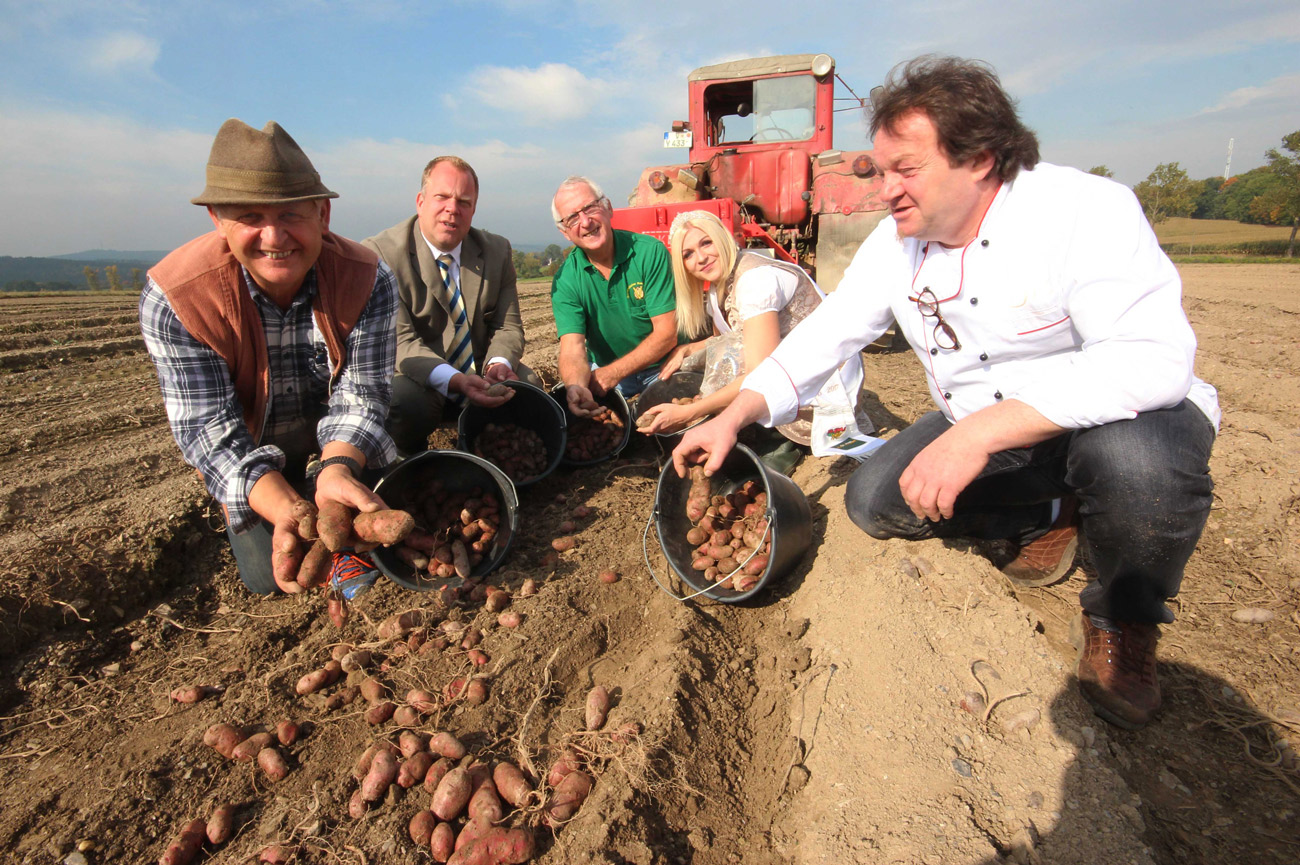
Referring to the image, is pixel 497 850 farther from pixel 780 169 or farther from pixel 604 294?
pixel 780 169

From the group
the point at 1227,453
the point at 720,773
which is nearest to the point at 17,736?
the point at 720,773

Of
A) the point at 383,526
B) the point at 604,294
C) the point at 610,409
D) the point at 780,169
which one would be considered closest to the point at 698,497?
the point at 383,526

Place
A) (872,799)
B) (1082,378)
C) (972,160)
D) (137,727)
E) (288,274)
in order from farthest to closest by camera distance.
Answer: (288,274)
(137,727)
(972,160)
(1082,378)
(872,799)

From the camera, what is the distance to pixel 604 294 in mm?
3693

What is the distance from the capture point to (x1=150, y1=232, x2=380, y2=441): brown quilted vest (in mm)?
2047

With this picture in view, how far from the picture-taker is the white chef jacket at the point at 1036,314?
1583 millimetres

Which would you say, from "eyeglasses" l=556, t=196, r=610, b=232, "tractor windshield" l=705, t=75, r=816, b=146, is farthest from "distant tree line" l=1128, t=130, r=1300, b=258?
"eyeglasses" l=556, t=196, r=610, b=232

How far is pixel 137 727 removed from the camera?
6.46 feet

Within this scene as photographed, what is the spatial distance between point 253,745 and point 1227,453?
13.2ft

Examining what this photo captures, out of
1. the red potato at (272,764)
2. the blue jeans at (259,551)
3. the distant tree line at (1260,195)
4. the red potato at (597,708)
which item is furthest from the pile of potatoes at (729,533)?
the distant tree line at (1260,195)

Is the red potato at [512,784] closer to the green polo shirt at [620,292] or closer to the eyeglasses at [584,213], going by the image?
the green polo shirt at [620,292]

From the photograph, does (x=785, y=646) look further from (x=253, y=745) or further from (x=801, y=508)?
(x=253, y=745)

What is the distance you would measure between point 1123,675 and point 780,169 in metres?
5.35

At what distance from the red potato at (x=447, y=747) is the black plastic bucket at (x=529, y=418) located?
5.07 feet
